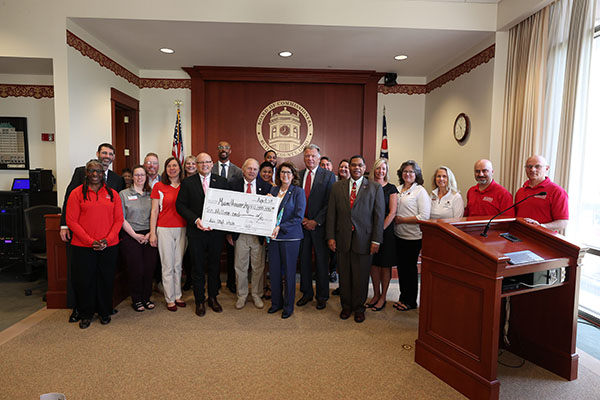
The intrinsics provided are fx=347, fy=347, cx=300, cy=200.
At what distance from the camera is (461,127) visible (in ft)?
17.4

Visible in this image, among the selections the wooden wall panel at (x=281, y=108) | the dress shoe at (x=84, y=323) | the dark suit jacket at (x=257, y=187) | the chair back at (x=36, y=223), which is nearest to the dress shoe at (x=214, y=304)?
the dark suit jacket at (x=257, y=187)

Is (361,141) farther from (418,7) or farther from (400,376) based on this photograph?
(400,376)

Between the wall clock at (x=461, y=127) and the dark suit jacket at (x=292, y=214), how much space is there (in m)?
3.14

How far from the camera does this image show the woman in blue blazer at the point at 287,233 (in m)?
3.41

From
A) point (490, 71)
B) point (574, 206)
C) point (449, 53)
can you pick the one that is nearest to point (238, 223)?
point (574, 206)

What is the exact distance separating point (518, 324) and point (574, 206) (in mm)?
1555

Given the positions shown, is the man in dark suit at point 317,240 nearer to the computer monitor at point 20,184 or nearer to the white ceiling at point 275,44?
the white ceiling at point 275,44

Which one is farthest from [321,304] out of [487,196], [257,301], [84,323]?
[84,323]

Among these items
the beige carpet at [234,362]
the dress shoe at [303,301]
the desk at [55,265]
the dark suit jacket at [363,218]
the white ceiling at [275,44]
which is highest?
the white ceiling at [275,44]

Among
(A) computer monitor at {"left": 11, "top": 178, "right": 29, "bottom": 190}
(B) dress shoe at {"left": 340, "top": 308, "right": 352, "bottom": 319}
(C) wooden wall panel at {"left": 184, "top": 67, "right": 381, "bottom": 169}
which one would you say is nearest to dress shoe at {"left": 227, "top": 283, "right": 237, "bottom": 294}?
(B) dress shoe at {"left": 340, "top": 308, "right": 352, "bottom": 319}

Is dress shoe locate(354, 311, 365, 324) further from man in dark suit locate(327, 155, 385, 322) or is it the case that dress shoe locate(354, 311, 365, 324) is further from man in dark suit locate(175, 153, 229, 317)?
man in dark suit locate(175, 153, 229, 317)

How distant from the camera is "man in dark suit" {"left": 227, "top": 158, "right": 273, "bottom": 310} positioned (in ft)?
11.6

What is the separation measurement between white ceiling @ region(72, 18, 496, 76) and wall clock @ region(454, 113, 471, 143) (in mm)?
975

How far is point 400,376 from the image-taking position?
8.13 ft
